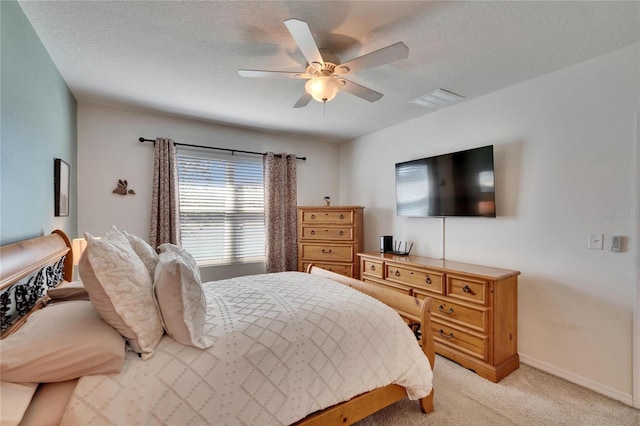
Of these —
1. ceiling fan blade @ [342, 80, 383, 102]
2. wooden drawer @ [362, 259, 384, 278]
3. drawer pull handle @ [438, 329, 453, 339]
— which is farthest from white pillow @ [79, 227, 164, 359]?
wooden drawer @ [362, 259, 384, 278]

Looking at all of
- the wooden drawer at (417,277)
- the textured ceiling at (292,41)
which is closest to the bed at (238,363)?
the wooden drawer at (417,277)

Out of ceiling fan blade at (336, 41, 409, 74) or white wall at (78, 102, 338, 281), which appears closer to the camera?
ceiling fan blade at (336, 41, 409, 74)

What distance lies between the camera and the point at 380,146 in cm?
420

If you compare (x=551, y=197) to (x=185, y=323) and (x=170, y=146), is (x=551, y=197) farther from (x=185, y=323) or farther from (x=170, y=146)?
(x=170, y=146)

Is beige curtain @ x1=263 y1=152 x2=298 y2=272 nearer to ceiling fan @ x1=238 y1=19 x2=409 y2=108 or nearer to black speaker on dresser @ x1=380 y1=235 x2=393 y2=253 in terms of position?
black speaker on dresser @ x1=380 y1=235 x2=393 y2=253

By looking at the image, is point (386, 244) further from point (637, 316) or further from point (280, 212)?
point (637, 316)

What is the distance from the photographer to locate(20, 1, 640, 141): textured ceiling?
168 centimetres

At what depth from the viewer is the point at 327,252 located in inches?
162

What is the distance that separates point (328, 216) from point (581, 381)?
299cm

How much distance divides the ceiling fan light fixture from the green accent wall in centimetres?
165

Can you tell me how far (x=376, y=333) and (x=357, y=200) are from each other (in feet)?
10.3

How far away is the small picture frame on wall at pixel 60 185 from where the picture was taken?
2.28 metres

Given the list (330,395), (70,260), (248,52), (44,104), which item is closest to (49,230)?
(70,260)

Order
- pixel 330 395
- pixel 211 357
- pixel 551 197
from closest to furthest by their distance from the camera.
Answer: pixel 211 357 → pixel 330 395 → pixel 551 197
